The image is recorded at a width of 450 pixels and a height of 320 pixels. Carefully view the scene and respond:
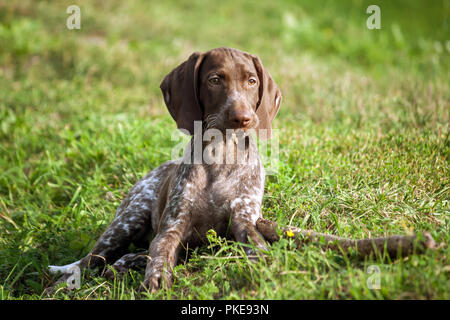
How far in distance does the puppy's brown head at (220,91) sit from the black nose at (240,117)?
0.02 meters

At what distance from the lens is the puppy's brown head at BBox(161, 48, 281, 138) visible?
3.41m

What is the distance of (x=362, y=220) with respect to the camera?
3.50m

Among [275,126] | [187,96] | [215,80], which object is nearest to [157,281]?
[187,96]

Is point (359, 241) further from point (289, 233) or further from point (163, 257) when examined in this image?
point (163, 257)

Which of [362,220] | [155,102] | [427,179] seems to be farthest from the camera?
[155,102]

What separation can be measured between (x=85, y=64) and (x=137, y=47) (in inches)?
56.0

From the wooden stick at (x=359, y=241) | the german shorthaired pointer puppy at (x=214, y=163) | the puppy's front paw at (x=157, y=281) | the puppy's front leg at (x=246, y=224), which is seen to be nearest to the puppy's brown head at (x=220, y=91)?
the german shorthaired pointer puppy at (x=214, y=163)

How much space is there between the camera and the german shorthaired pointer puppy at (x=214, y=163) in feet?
11.1

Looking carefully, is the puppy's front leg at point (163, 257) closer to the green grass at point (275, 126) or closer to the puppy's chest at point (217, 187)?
the green grass at point (275, 126)

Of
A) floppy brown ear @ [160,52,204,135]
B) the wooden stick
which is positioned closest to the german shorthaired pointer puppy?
floppy brown ear @ [160,52,204,135]

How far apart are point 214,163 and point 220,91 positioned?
57 centimetres

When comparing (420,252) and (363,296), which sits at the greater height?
(420,252)

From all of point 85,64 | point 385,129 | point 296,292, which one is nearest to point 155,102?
point 85,64

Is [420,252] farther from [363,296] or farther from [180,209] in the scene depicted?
[180,209]
